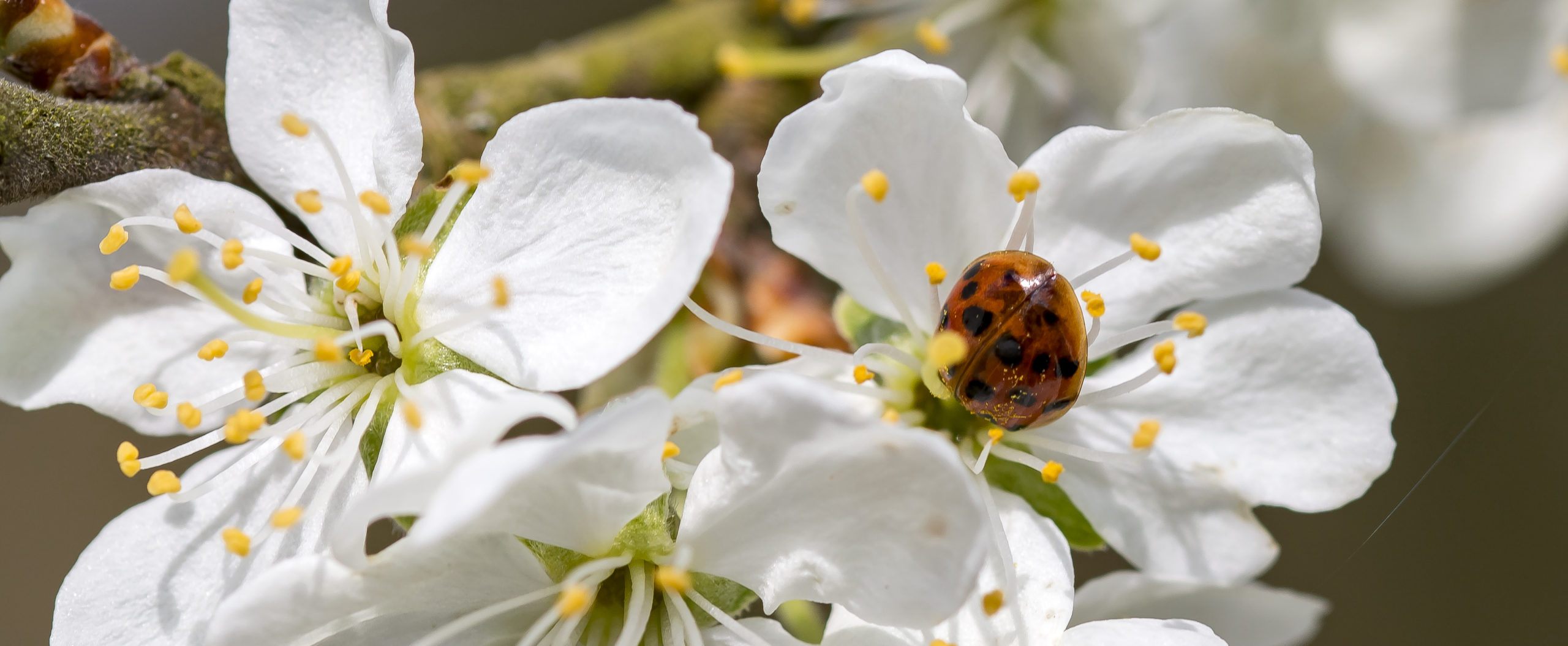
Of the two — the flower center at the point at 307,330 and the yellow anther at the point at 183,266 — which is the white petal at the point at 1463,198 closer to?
the flower center at the point at 307,330

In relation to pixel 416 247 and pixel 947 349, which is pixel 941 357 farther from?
pixel 416 247

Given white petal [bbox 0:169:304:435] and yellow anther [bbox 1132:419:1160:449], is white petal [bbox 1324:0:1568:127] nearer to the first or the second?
yellow anther [bbox 1132:419:1160:449]

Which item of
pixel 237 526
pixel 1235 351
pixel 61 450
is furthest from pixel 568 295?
pixel 61 450

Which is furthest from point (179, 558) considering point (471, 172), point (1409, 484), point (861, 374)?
point (1409, 484)

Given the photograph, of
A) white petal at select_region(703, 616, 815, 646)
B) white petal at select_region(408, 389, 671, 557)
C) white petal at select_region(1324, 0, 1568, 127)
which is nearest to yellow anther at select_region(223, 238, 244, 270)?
white petal at select_region(408, 389, 671, 557)

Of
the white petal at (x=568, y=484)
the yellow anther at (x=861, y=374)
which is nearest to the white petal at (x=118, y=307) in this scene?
the white petal at (x=568, y=484)
